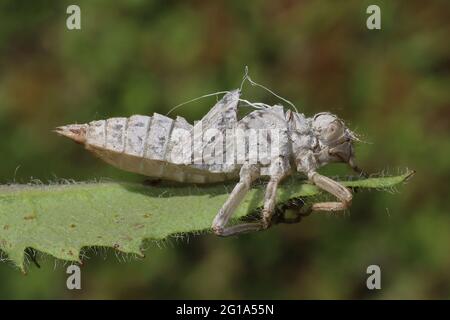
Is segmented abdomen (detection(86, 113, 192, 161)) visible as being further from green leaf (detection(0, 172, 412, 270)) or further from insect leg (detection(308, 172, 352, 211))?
insect leg (detection(308, 172, 352, 211))

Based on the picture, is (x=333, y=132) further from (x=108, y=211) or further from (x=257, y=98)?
(x=257, y=98)

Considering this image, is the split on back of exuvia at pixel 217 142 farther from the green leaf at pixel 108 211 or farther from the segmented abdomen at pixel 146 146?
the green leaf at pixel 108 211

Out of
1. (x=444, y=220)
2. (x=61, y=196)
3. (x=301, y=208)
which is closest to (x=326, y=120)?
(x=301, y=208)

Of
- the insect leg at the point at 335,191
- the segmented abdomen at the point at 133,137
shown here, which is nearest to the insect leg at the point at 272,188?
the insect leg at the point at 335,191

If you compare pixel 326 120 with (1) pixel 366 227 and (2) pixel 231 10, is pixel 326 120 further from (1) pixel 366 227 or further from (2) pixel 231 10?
(2) pixel 231 10

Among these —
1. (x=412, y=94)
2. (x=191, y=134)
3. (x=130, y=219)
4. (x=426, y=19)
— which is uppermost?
(x=426, y=19)
